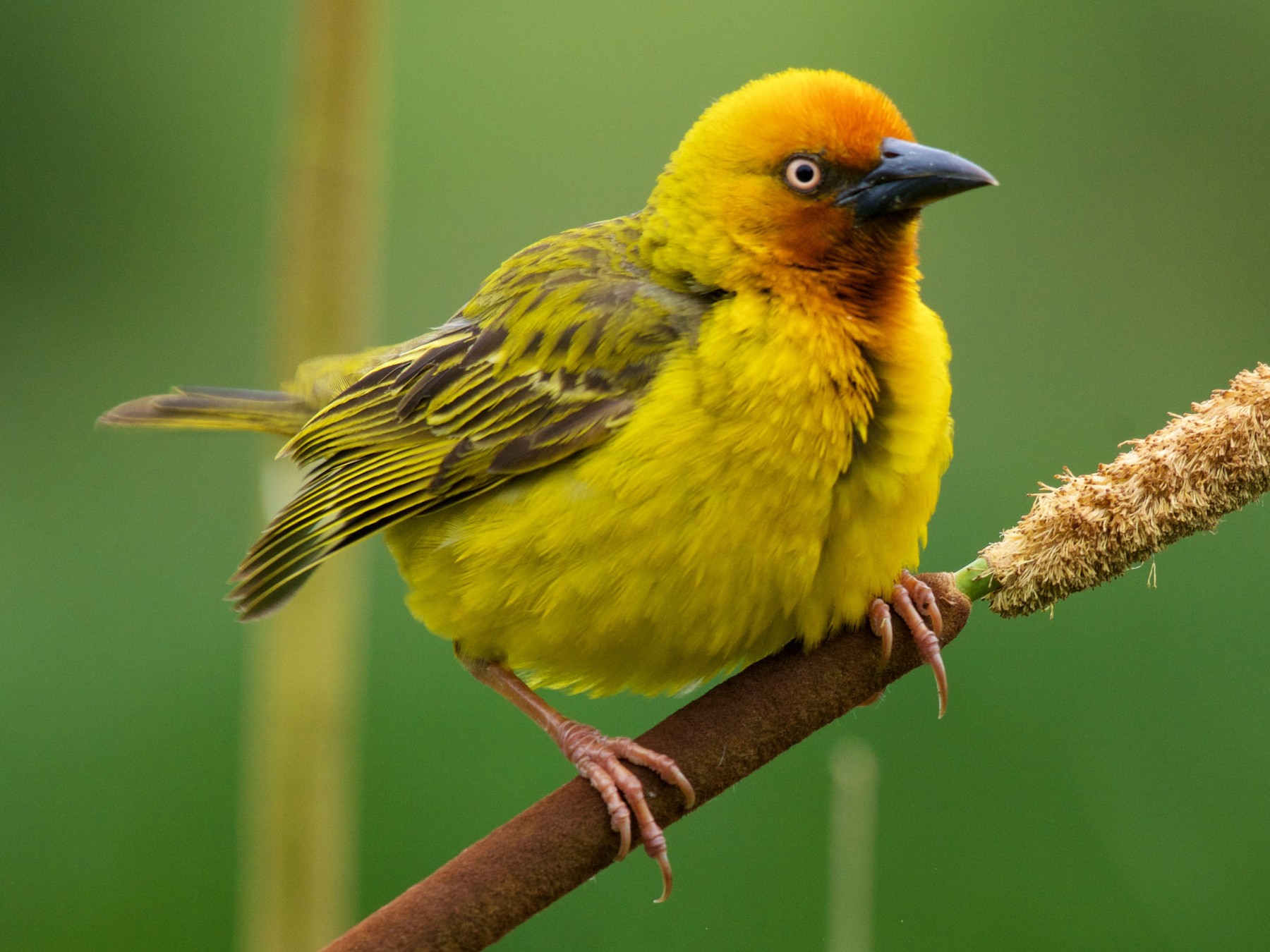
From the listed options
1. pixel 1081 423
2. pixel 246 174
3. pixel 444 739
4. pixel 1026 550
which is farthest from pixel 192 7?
pixel 1026 550

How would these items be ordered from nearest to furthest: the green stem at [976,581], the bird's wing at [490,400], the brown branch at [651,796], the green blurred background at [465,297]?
the brown branch at [651,796] < the green stem at [976,581] < the bird's wing at [490,400] < the green blurred background at [465,297]

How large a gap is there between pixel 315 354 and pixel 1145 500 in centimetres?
178

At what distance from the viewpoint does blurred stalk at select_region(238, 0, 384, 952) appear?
3148mm

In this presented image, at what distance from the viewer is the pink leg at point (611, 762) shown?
2.51m

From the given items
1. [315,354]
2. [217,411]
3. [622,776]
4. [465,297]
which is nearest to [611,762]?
[622,776]

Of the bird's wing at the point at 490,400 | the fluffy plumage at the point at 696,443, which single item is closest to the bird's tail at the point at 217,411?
the bird's wing at the point at 490,400

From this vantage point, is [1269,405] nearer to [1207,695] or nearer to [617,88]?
[1207,695]

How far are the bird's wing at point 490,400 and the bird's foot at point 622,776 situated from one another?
1.82 feet

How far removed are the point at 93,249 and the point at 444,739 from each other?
2617 millimetres

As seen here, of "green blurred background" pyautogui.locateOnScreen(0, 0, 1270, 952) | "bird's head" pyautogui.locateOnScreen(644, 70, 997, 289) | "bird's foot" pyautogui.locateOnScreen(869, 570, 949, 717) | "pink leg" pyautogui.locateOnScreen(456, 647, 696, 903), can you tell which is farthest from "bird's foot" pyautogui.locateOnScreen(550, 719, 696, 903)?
"green blurred background" pyautogui.locateOnScreen(0, 0, 1270, 952)

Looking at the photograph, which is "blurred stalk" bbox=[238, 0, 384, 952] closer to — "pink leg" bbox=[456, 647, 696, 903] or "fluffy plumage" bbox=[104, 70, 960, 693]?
"fluffy plumage" bbox=[104, 70, 960, 693]

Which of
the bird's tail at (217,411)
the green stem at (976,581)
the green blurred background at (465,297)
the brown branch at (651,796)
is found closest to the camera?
the brown branch at (651,796)

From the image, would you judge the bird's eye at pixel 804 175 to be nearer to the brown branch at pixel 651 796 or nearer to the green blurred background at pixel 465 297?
the brown branch at pixel 651 796

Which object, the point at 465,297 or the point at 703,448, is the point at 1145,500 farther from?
the point at 465,297
